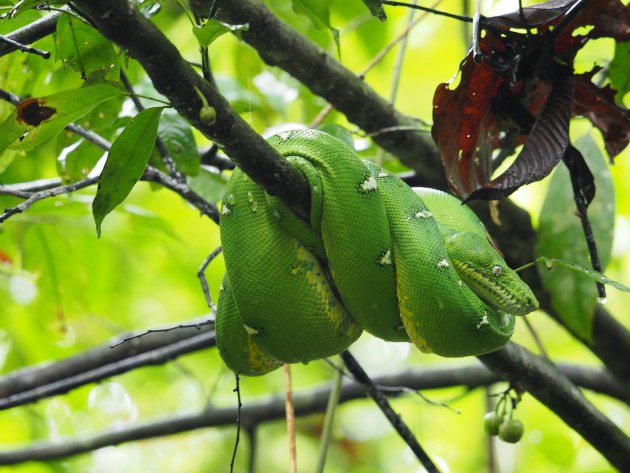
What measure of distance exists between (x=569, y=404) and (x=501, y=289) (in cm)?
83

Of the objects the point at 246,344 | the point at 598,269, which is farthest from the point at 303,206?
the point at 598,269

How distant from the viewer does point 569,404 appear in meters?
2.40

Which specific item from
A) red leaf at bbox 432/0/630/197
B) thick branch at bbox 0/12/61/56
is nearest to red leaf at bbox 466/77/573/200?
red leaf at bbox 432/0/630/197

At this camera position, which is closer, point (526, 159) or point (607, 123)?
point (526, 159)

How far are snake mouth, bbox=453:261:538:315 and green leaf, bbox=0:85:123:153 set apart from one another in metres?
0.98

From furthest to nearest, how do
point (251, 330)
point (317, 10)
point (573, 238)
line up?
point (573, 238) → point (317, 10) → point (251, 330)

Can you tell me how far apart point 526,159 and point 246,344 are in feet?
2.95

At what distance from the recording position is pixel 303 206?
5.56ft

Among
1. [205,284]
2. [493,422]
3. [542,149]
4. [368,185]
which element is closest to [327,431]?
[493,422]

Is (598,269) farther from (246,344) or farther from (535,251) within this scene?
(246,344)

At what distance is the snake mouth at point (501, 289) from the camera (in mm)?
1790

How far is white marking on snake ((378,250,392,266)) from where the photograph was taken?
1748 mm

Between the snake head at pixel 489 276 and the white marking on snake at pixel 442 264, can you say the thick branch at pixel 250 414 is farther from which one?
the white marking on snake at pixel 442 264

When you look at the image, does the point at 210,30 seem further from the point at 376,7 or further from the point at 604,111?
the point at 604,111
